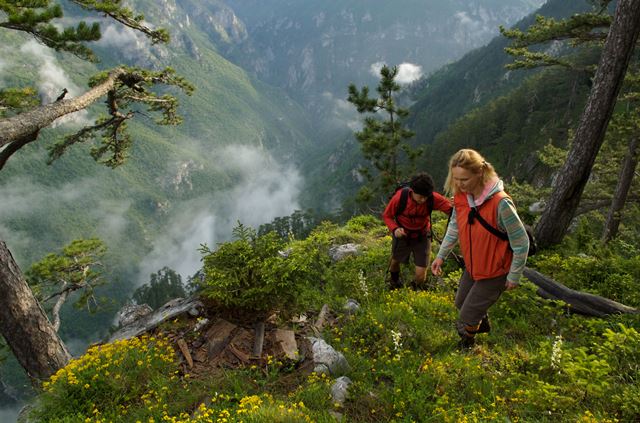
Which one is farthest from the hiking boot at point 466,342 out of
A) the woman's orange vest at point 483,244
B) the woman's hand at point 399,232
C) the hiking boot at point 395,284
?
the hiking boot at point 395,284

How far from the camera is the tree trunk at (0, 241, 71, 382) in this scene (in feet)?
17.7

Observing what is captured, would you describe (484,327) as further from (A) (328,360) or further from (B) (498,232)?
(A) (328,360)

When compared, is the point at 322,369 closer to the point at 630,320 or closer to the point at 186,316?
the point at 186,316

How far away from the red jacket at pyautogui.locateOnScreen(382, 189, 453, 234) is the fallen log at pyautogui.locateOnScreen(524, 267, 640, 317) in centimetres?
198

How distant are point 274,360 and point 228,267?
4.30 feet

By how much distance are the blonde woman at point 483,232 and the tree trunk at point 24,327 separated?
617 centimetres

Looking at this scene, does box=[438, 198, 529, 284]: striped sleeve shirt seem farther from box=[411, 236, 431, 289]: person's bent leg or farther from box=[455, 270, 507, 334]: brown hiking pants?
box=[411, 236, 431, 289]: person's bent leg

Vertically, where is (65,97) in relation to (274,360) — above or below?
above

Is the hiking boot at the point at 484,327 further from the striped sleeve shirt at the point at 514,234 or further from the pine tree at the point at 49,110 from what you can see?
the pine tree at the point at 49,110

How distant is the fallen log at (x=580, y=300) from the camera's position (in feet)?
16.9

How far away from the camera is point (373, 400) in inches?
148

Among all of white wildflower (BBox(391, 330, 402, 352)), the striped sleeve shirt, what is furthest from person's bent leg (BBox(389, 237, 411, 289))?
the striped sleeve shirt

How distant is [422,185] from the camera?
5410 mm

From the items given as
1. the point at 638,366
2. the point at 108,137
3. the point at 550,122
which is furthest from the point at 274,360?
the point at 550,122
